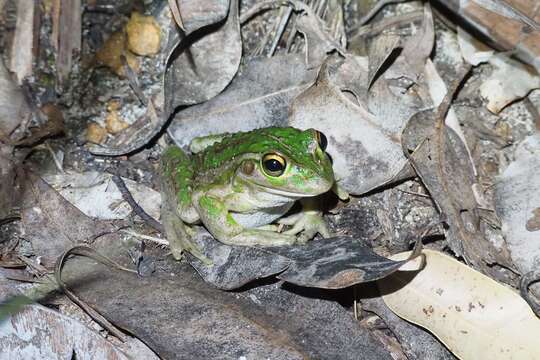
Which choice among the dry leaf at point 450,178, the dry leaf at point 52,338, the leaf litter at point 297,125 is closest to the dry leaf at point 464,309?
the leaf litter at point 297,125

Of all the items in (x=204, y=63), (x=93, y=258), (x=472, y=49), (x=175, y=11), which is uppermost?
(x=175, y=11)

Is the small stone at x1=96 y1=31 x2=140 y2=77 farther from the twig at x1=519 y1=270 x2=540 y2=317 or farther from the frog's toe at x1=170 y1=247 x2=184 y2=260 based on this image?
the twig at x1=519 y1=270 x2=540 y2=317

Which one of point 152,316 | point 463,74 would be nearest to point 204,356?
point 152,316

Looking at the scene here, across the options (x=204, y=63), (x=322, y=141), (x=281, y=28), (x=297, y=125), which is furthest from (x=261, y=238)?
(x=281, y=28)

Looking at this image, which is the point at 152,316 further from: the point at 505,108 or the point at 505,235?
the point at 505,108

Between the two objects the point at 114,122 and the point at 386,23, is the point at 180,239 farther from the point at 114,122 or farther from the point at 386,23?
the point at 386,23

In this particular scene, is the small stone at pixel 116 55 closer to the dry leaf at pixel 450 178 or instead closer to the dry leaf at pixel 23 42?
the dry leaf at pixel 23 42
